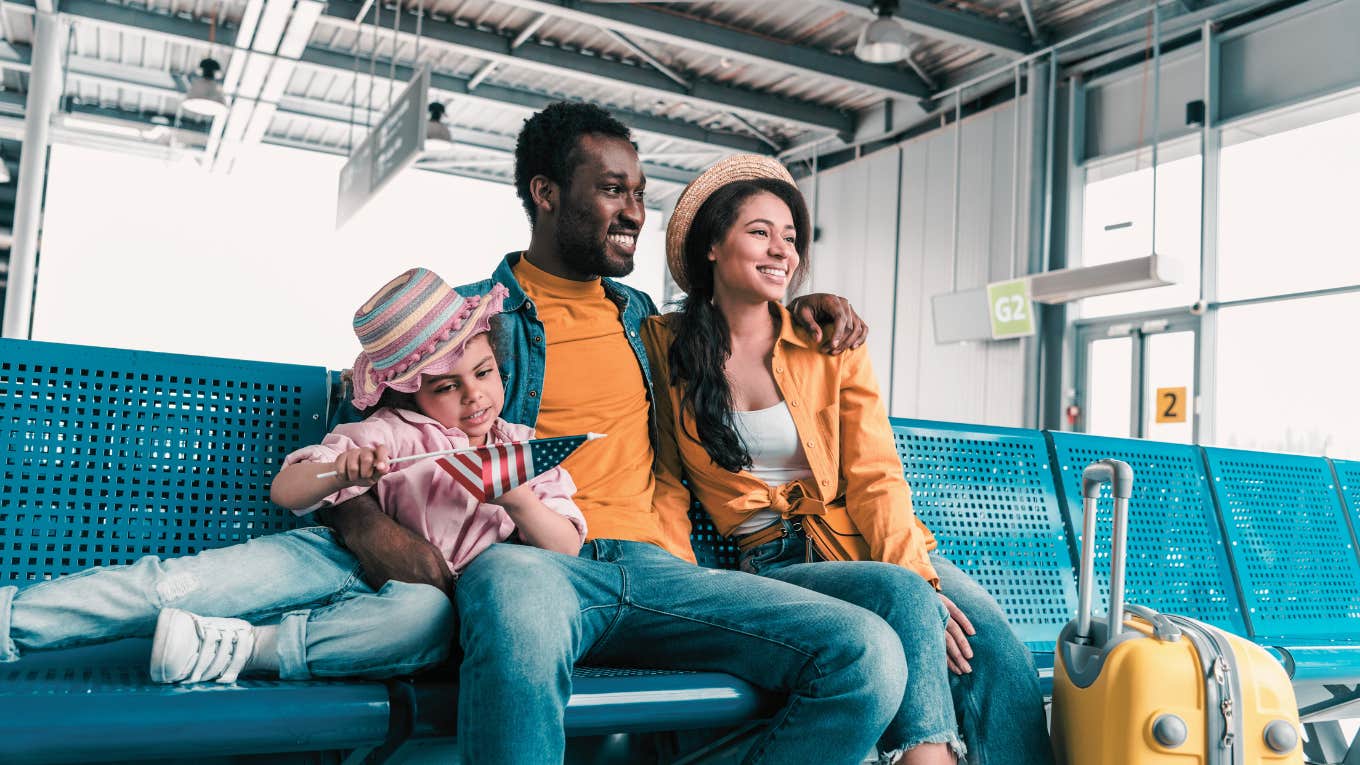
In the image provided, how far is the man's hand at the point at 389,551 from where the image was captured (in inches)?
72.3

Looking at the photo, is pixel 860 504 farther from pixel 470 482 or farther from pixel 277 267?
pixel 277 267

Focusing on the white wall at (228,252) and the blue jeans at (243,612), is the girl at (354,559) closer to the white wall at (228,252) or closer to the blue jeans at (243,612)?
the blue jeans at (243,612)

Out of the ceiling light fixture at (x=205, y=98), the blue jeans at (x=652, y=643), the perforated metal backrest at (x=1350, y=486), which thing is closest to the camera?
the blue jeans at (x=652, y=643)

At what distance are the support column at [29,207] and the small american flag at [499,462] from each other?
315 inches

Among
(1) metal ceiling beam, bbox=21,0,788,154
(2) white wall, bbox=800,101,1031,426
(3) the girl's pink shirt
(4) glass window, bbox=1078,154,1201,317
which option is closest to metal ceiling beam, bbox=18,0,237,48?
(1) metal ceiling beam, bbox=21,0,788,154

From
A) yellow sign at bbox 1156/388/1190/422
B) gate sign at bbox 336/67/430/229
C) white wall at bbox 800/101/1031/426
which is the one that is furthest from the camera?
white wall at bbox 800/101/1031/426

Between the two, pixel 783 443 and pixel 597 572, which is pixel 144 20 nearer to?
pixel 783 443

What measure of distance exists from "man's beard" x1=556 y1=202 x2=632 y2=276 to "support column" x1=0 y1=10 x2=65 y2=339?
24.4 feet

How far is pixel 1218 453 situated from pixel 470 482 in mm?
2491

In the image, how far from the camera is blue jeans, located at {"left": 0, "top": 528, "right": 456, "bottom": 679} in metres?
1.61

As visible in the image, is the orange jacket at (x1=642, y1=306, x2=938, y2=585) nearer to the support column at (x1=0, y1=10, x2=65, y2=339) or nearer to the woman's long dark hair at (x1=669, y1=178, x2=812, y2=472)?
the woman's long dark hair at (x1=669, y1=178, x2=812, y2=472)

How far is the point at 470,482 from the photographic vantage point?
1.78 metres

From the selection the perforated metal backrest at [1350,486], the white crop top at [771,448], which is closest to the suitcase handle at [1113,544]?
the white crop top at [771,448]

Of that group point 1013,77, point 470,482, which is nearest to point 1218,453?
point 470,482
